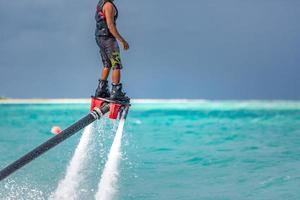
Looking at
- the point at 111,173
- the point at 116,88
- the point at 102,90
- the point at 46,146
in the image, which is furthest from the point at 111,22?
the point at 111,173

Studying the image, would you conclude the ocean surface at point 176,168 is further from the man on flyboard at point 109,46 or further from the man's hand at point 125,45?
the man's hand at point 125,45

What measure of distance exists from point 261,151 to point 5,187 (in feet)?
42.1

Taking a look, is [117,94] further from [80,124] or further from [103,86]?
[80,124]

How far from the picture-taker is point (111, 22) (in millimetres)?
7172

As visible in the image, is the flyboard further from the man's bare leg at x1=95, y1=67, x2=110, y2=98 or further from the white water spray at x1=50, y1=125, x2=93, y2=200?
the white water spray at x1=50, y1=125, x2=93, y2=200

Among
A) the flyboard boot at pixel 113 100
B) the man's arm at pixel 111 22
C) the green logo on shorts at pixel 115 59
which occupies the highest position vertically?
the man's arm at pixel 111 22

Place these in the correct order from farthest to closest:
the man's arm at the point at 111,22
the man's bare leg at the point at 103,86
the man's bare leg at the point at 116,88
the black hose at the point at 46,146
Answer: the man's bare leg at the point at 103,86, the man's bare leg at the point at 116,88, the man's arm at the point at 111,22, the black hose at the point at 46,146

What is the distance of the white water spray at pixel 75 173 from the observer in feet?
29.1

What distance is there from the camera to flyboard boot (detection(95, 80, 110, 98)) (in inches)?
303

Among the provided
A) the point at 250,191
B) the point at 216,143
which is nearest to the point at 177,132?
the point at 216,143

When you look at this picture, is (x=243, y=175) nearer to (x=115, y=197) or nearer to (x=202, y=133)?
(x=115, y=197)

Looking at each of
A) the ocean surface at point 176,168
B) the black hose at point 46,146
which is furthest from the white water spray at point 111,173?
the black hose at point 46,146

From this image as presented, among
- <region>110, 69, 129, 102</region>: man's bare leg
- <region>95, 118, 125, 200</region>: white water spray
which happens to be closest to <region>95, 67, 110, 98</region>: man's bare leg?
<region>110, 69, 129, 102</region>: man's bare leg

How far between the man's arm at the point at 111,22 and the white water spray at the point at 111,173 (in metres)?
1.18
